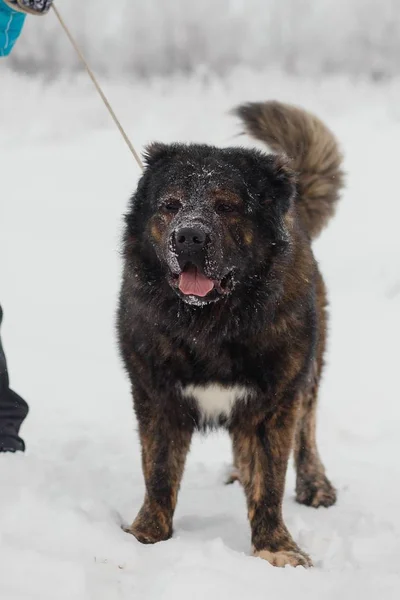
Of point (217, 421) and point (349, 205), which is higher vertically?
point (349, 205)

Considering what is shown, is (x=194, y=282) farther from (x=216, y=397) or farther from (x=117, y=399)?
(x=117, y=399)

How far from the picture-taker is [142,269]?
3166 millimetres

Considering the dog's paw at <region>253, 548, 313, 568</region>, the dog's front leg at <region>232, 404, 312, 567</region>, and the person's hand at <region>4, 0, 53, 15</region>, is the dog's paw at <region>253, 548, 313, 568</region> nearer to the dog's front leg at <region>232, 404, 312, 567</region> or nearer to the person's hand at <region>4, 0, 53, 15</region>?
the dog's front leg at <region>232, 404, 312, 567</region>

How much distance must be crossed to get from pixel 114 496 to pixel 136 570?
1308mm

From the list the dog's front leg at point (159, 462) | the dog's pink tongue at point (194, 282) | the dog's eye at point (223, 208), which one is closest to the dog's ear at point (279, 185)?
the dog's eye at point (223, 208)

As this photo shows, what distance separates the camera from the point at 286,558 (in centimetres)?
298

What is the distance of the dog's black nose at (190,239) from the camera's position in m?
2.73

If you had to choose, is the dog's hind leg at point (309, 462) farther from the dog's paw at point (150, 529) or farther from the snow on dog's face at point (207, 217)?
the snow on dog's face at point (207, 217)

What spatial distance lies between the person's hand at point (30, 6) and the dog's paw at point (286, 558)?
2710 millimetres

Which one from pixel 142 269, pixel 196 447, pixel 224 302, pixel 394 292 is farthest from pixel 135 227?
pixel 394 292

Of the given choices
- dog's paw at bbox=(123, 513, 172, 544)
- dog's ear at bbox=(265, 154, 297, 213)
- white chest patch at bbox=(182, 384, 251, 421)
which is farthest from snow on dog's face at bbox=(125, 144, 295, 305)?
dog's paw at bbox=(123, 513, 172, 544)

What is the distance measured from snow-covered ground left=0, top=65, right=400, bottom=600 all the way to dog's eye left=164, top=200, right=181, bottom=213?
391 millimetres

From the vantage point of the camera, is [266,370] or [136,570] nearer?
[136,570]

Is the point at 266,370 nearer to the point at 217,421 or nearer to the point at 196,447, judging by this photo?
the point at 217,421
